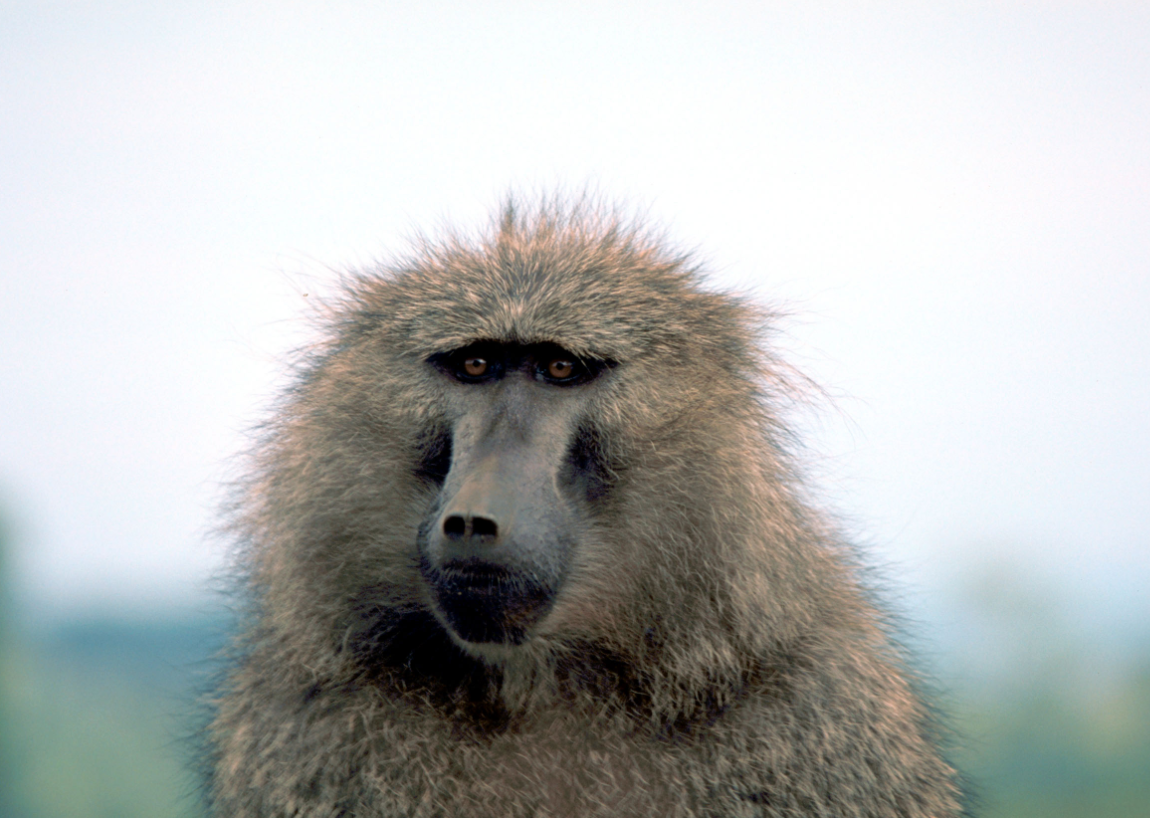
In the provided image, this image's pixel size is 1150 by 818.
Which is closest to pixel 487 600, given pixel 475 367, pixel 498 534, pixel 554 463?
pixel 498 534

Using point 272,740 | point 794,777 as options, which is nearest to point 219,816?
point 272,740

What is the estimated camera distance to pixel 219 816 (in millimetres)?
2566

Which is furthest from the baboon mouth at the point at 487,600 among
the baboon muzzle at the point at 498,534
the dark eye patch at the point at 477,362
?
the dark eye patch at the point at 477,362

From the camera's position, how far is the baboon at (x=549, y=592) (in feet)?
7.82

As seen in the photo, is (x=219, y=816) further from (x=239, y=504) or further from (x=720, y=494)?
(x=720, y=494)

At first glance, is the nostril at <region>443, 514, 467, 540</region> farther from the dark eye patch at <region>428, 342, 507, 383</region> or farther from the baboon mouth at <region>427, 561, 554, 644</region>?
the dark eye patch at <region>428, 342, 507, 383</region>

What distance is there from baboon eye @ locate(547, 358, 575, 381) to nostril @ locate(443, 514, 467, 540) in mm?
518

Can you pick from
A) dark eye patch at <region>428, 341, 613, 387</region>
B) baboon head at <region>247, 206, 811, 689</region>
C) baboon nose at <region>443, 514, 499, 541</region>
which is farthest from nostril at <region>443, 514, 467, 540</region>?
dark eye patch at <region>428, 341, 613, 387</region>

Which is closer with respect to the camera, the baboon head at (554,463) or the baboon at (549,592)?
the baboon at (549,592)

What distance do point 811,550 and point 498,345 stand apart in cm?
91

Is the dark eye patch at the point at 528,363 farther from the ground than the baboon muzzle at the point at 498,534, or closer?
farther from the ground

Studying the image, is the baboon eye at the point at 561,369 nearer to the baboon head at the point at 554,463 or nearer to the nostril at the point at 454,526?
the baboon head at the point at 554,463

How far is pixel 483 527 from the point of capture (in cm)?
221

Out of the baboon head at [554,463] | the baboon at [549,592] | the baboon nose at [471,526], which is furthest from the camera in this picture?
the baboon head at [554,463]
